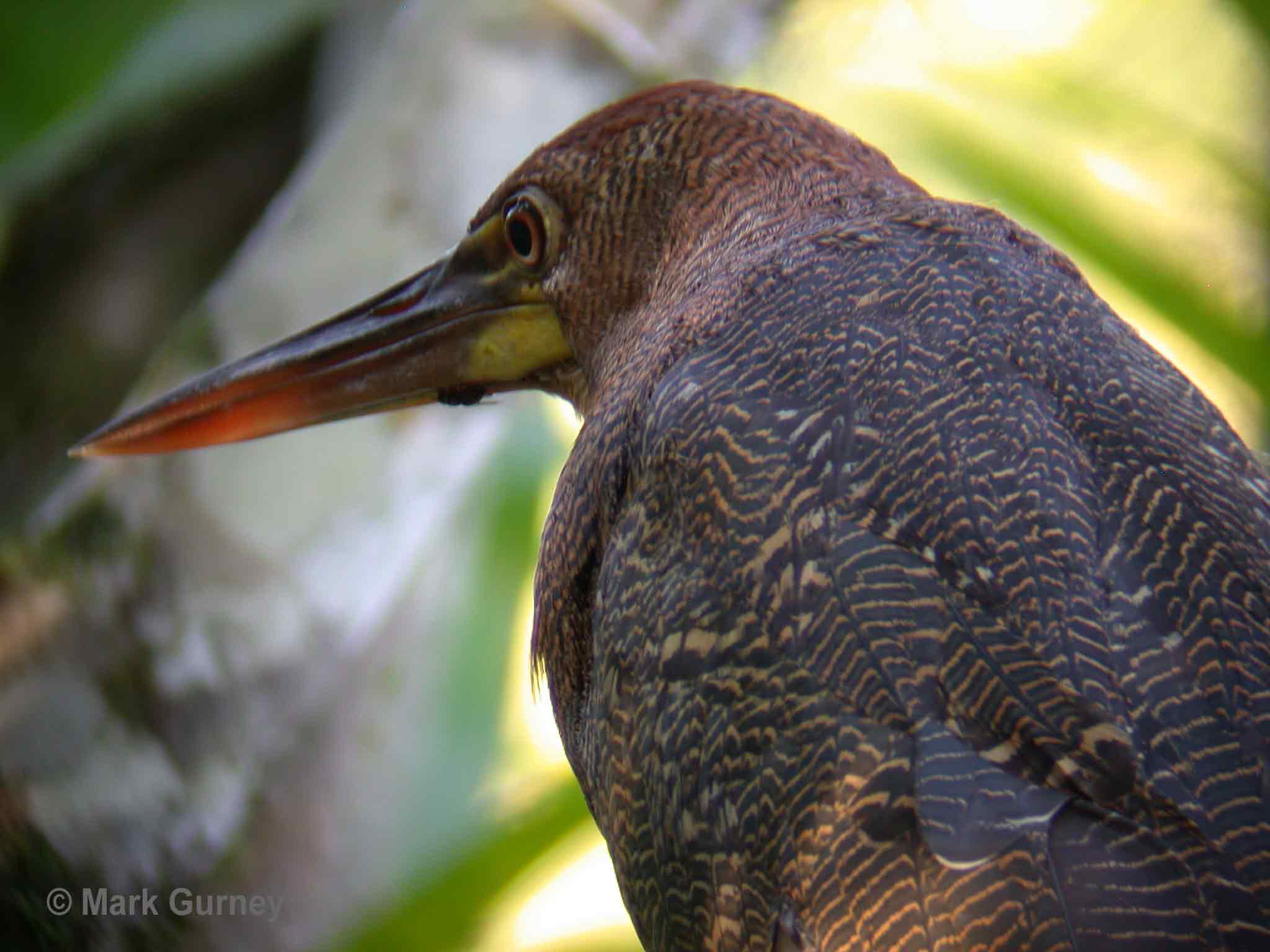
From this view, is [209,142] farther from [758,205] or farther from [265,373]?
[758,205]

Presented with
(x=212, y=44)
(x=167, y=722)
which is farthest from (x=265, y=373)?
(x=212, y=44)

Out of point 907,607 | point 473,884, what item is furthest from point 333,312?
point 907,607

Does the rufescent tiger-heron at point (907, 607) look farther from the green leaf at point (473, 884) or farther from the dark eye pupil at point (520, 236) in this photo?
the green leaf at point (473, 884)

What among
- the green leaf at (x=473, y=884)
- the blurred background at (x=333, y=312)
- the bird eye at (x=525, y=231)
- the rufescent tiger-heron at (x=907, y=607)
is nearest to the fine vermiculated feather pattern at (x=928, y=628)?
the rufescent tiger-heron at (x=907, y=607)

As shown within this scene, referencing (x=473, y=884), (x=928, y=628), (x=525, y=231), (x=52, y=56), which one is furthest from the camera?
(x=52, y=56)

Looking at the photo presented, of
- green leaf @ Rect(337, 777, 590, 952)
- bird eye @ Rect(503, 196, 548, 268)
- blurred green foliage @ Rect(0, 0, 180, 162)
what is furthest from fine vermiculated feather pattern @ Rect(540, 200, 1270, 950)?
blurred green foliage @ Rect(0, 0, 180, 162)

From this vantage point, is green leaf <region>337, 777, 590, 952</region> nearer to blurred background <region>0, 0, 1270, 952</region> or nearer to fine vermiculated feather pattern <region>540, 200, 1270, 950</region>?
blurred background <region>0, 0, 1270, 952</region>

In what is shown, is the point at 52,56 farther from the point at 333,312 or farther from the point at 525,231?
the point at 525,231
